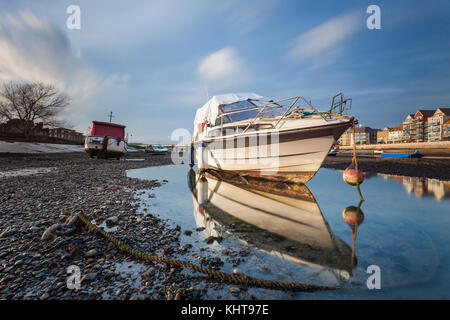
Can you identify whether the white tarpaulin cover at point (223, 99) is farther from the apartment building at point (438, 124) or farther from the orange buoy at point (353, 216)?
the apartment building at point (438, 124)

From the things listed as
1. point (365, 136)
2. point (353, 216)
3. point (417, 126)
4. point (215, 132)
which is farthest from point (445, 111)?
point (353, 216)

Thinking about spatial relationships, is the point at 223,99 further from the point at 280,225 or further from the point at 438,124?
the point at 438,124

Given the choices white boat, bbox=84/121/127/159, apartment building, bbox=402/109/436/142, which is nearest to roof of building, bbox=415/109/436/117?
apartment building, bbox=402/109/436/142

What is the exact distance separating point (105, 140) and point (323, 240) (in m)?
20.7

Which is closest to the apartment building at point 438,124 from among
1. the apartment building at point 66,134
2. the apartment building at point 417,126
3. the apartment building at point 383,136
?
the apartment building at point 417,126

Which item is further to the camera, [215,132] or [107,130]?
[107,130]

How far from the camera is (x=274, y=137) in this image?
704 cm

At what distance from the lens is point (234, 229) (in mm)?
3871

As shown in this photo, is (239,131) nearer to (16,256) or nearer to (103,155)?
(16,256)
